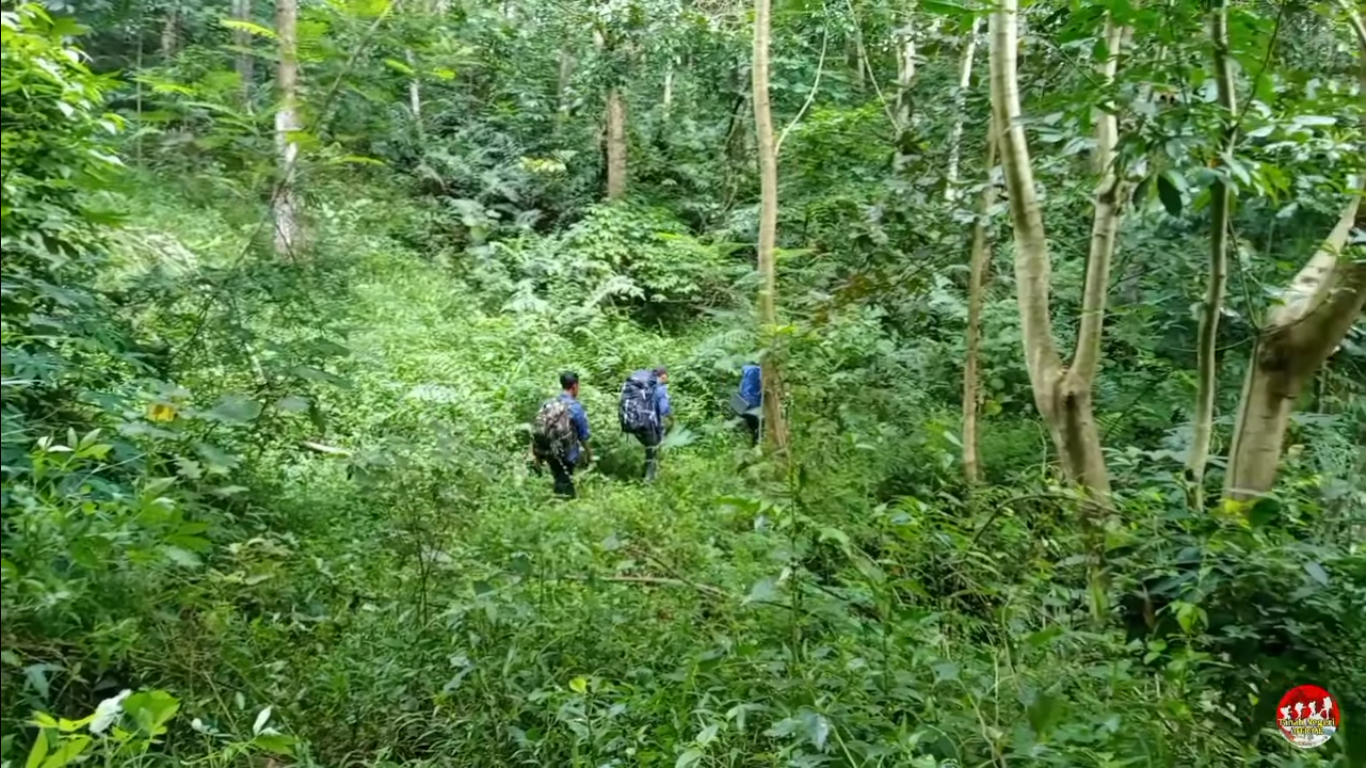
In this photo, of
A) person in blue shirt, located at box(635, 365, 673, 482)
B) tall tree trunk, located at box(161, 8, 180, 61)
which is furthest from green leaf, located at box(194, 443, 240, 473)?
tall tree trunk, located at box(161, 8, 180, 61)

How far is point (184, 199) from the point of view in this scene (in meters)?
4.38

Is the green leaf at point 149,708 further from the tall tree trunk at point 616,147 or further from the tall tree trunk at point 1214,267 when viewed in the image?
the tall tree trunk at point 616,147

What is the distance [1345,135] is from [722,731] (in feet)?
10.0

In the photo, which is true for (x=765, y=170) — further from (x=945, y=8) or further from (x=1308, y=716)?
(x=1308, y=716)

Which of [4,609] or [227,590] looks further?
[227,590]

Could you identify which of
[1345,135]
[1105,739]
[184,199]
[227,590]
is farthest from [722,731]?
[184,199]

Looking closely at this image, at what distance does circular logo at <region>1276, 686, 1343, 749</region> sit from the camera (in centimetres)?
235

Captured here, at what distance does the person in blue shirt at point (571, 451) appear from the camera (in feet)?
24.3

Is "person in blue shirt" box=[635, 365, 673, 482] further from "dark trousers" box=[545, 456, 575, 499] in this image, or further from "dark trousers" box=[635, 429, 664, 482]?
"dark trousers" box=[545, 456, 575, 499]

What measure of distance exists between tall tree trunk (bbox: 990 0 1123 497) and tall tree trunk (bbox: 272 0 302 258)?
2.85 meters

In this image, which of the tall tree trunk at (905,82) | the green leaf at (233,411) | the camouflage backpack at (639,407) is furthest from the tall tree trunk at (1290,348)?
the camouflage backpack at (639,407)

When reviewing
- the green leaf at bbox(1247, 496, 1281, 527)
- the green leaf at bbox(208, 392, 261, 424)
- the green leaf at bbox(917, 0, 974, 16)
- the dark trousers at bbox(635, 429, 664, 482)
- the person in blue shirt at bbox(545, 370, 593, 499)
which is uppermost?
the green leaf at bbox(917, 0, 974, 16)

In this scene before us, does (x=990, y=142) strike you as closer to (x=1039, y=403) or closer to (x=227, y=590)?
(x=1039, y=403)

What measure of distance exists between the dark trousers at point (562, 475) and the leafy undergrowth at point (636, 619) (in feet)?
8.28
